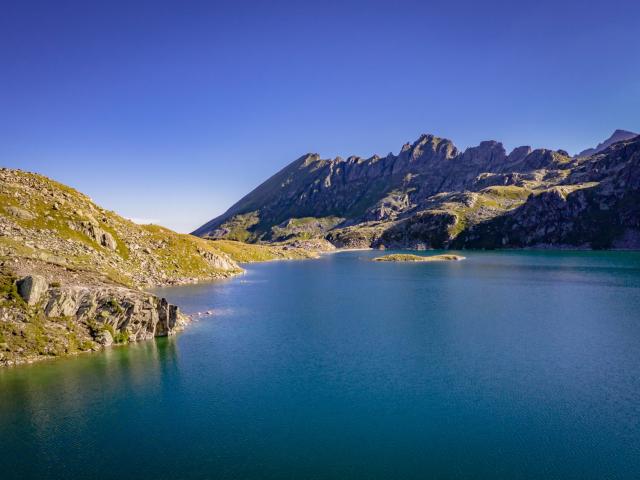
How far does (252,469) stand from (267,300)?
75864mm

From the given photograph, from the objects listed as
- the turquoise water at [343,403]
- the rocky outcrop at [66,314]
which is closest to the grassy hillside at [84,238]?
the rocky outcrop at [66,314]

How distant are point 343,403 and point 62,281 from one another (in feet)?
146

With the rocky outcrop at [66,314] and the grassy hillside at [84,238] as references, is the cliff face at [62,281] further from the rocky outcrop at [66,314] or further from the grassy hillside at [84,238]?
the grassy hillside at [84,238]

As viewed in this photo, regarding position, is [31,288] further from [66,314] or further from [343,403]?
[343,403]

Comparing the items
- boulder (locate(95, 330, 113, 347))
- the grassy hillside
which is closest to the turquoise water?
boulder (locate(95, 330, 113, 347))

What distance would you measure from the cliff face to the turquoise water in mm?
3582

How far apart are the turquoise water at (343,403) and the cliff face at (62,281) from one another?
3.58 meters

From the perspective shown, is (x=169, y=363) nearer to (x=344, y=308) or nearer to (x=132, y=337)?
(x=132, y=337)

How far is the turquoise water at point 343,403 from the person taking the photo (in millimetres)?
30047

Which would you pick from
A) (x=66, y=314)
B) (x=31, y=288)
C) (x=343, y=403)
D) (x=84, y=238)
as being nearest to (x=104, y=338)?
(x=66, y=314)

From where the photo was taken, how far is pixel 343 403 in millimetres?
40469

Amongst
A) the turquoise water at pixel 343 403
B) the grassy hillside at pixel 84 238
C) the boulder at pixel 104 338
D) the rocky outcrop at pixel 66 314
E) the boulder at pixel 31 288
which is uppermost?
the grassy hillside at pixel 84 238

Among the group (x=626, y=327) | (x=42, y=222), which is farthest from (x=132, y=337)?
(x=626, y=327)

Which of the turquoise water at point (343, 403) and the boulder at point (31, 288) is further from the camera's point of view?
the boulder at point (31, 288)
